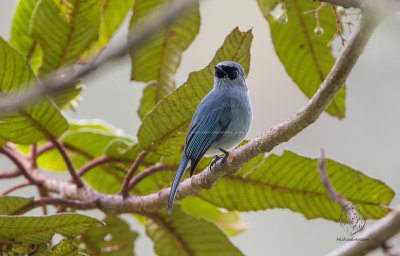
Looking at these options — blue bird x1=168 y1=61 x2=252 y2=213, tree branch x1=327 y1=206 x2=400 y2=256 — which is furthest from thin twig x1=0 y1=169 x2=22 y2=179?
tree branch x1=327 y1=206 x2=400 y2=256

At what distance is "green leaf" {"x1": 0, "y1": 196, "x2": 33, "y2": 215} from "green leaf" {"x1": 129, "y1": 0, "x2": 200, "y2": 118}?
0.70m

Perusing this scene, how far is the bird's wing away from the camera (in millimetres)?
1681

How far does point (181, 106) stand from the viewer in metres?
1.89

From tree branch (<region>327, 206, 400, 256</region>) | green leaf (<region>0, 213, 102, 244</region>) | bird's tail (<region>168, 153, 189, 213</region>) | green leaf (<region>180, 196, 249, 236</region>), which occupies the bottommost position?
green leaf (<region>180, 196, 249, 236</region>)

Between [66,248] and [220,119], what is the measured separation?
68cm

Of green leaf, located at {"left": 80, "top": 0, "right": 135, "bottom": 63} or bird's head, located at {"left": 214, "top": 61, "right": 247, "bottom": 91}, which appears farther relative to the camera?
green leaf, located at {"left": 80, "top": 0, "right": 135, "bottom": 63}

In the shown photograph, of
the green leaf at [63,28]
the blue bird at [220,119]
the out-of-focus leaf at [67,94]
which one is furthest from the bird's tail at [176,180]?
the green leaf at [63,28]

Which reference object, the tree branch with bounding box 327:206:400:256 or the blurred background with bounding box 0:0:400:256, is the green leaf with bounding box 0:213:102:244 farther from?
the tree branch with bounding box 327:206:400:256

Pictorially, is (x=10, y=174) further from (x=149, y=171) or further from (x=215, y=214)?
(x=215, y=214)

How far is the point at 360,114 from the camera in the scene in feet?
15.0

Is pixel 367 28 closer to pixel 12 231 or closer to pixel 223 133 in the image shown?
pixel 223 133

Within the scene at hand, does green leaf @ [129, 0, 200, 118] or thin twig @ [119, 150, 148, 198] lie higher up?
green leaf @ [129, 0, 200, 118]

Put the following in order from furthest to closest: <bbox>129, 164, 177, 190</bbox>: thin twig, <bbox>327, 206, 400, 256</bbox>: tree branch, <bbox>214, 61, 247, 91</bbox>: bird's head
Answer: <bbox>129, 164, 177, 190</bbox>: thin twig < <bbox>214, 61, 247, 91</bbox>: bird's head < <bbox>327, 206, 400, 256</bbox>: tree branch

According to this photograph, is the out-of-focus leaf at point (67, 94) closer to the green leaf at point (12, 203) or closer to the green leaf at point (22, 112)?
the green leaf at point (22, 112)
